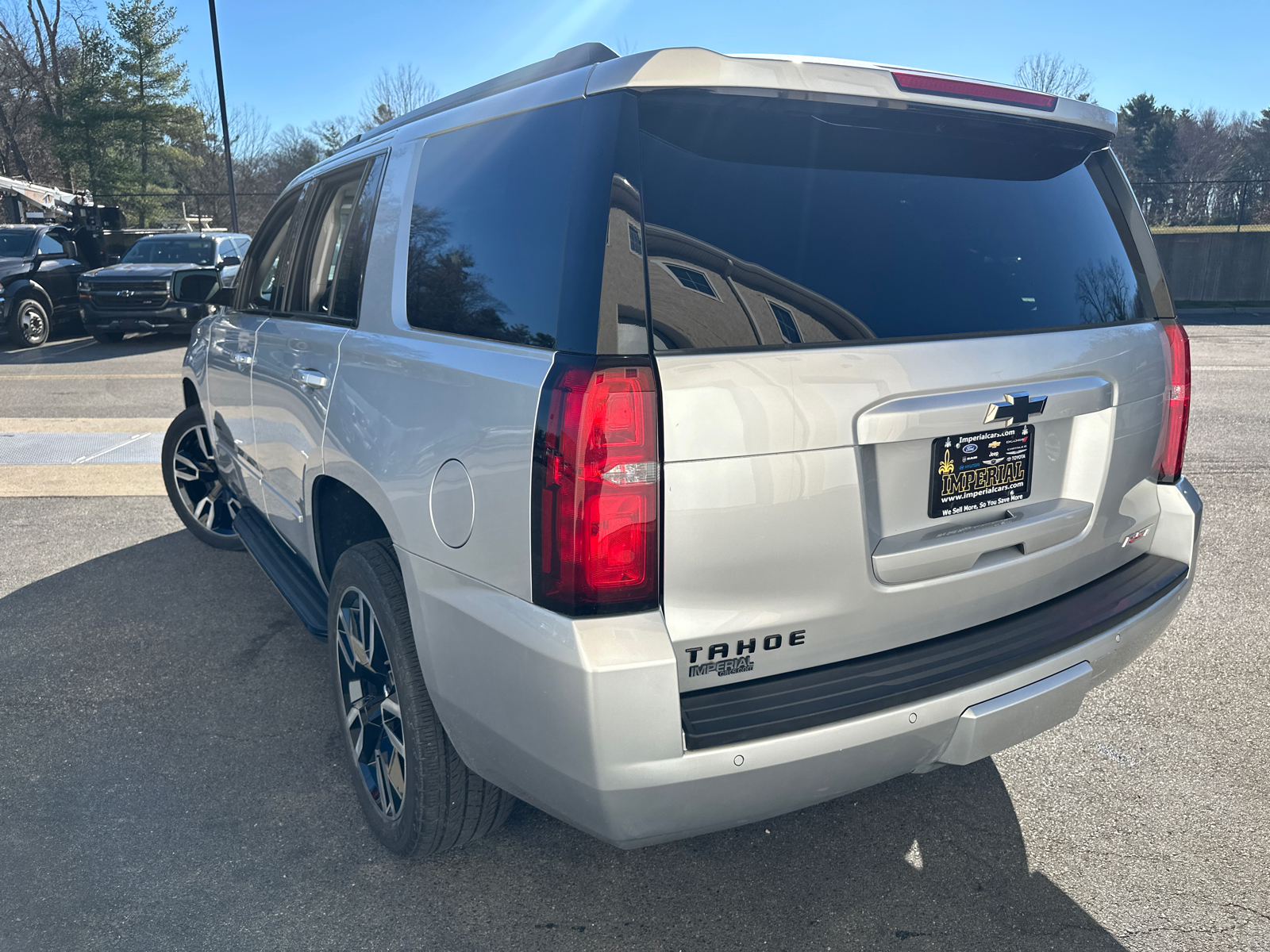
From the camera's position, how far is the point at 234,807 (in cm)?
288

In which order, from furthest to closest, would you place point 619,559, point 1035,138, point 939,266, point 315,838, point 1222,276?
1. point 1222,276
2. point 315,838
3. point 1035,138
4. point 939,266
5. point 619,559

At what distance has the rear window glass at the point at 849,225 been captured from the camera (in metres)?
1.91

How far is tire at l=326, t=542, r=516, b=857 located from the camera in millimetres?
2381

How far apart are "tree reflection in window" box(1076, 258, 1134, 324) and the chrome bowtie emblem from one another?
40cm

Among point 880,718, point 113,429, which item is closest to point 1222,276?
point 113,429

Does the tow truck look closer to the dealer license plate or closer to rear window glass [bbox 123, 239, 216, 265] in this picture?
rear window glass [bbox 123, 239, 216, 265]

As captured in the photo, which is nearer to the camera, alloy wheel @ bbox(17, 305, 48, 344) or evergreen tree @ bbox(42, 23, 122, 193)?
alloy wheel @ bbox(17, 305, 48, 344)

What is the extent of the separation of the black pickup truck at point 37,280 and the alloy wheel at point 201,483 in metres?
11.4

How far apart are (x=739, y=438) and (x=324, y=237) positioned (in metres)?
2.15

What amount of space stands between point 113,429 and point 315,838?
23.4ft

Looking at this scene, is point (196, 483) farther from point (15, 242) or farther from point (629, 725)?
point (15, 242)

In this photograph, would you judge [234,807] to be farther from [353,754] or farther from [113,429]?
[113,429]

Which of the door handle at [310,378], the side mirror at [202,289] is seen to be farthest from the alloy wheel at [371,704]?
the side mirror at [202,289]

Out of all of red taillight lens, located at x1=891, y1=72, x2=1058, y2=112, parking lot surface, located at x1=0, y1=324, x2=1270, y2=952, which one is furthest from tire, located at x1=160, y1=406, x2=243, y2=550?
red taillight lens, located at x1=891, y1=72, x2=1058, y2=112
